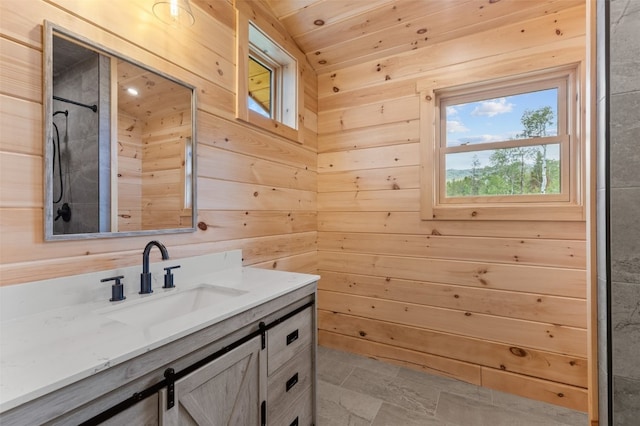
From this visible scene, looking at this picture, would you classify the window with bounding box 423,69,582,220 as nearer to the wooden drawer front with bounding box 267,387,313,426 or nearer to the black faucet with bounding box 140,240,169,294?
the wooden drawer front with bounding box 267,387,313,426

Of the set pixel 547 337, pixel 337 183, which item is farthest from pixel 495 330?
pixel 337 183

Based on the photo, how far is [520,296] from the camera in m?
1.89

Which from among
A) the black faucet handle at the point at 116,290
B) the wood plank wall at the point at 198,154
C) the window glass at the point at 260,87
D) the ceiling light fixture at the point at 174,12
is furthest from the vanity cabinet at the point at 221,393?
the window glass at the point at 260,87

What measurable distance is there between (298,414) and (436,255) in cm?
136

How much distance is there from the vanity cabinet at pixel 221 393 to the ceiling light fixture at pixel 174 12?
150cm

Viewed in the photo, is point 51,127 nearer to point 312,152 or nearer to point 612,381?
point 312,152

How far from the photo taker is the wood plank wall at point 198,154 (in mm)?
953

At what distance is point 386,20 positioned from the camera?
2014mm

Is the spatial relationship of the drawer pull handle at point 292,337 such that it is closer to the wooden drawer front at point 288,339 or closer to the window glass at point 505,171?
the wooden drawer front at point 288,339

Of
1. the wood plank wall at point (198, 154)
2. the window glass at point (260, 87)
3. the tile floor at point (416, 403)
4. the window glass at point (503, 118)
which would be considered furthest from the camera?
the window glass at point (260, 87)

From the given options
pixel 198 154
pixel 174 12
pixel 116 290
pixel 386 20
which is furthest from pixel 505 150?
pixel 116 290

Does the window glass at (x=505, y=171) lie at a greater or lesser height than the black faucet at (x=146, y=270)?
greater

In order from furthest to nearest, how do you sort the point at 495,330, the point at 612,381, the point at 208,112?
the point at 495,330 → the point at 208,112 → the point at 612,381

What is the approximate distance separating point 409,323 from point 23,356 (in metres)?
2.10
